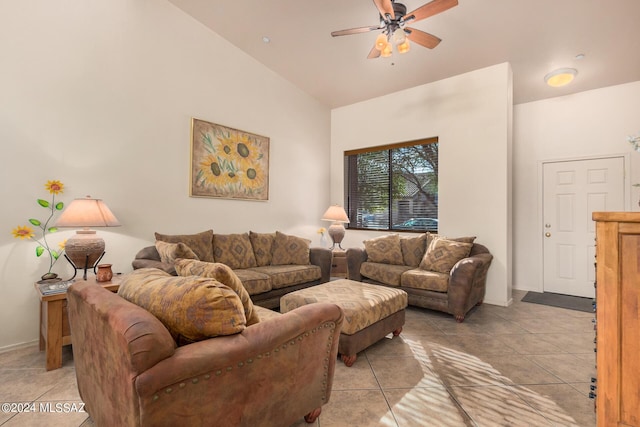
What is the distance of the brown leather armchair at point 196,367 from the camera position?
0.95 metres

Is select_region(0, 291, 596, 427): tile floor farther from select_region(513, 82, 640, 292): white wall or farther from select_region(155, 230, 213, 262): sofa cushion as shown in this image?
select_region(513, 82, 640, 292): white wall

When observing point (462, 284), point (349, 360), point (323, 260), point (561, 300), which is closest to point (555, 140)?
point (561, 300)

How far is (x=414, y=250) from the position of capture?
4.00 metres

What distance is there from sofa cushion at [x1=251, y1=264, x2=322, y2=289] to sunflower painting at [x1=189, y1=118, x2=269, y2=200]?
3.80ft

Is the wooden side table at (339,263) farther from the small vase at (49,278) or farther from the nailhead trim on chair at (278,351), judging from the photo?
the small vase at (49,278)

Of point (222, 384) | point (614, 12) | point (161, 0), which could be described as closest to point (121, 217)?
point (161, 0)

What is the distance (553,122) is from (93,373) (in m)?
5.68

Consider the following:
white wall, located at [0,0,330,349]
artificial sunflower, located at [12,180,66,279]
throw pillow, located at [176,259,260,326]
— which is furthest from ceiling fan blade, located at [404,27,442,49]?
artificial sunflower, located at [12,180,66,279]

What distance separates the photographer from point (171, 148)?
11.4 feet

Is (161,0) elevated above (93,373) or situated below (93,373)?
above

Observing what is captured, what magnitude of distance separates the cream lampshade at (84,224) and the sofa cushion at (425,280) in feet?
9.90

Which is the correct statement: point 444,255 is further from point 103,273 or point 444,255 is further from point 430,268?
point 103,273

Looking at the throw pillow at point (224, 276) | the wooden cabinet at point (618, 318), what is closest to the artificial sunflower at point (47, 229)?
Answer: the throw pillow at point (224, 276)

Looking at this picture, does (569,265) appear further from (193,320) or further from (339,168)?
(193,320)
